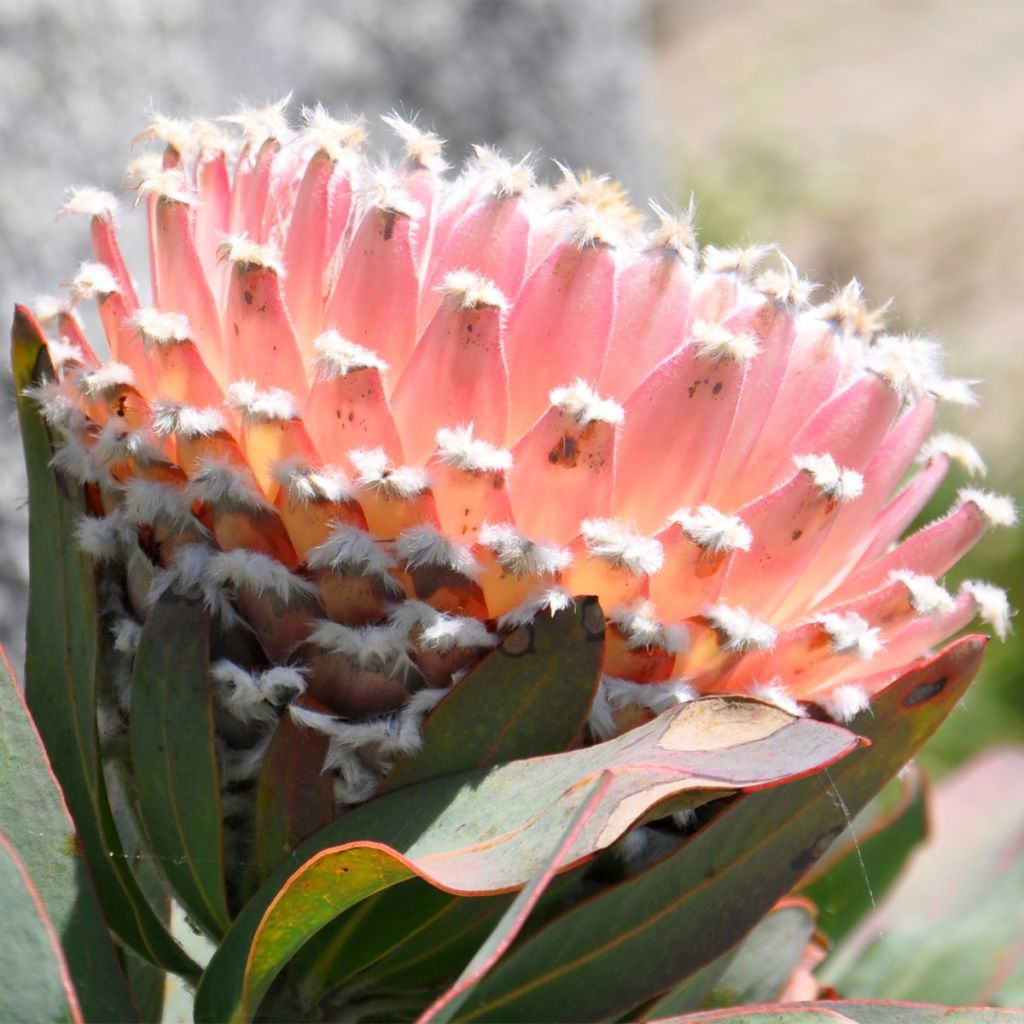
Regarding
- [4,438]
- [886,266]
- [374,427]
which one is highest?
[886,266]

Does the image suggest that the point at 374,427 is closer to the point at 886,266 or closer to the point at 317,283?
the point at 317,283

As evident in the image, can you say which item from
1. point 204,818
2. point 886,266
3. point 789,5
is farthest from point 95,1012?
point 789,5

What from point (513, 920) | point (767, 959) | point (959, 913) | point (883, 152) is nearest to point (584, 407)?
point (513, 920)

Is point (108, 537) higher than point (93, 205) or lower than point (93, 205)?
lower

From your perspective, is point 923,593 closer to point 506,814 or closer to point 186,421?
point 506,814

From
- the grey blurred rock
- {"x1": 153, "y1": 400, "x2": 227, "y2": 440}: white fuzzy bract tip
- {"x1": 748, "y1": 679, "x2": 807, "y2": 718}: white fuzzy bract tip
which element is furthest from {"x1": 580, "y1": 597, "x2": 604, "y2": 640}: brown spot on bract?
the grey blurred rock
